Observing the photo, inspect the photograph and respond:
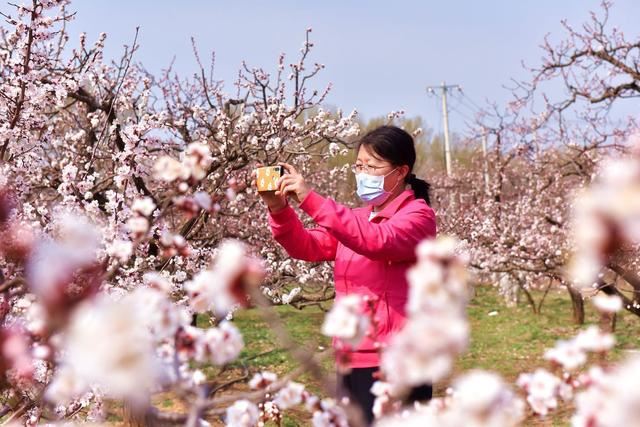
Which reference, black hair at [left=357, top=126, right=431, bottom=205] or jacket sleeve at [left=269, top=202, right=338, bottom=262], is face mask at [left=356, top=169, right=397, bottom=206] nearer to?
black hair at [left=357, top=126, right=431, bottom=205]

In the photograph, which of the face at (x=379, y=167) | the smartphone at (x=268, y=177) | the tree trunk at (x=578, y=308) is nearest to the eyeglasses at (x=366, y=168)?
the face at (x=379, y=167)

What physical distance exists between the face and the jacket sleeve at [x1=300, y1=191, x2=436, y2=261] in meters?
0.35

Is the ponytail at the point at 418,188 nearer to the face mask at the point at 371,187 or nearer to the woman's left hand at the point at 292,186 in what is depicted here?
the face mask at the point at 371,187

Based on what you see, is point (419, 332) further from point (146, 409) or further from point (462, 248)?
point (462, 248)

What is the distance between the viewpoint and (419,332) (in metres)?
0.88

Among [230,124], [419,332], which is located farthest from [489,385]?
[230,124]

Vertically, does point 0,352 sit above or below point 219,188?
below

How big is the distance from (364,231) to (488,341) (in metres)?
9.57

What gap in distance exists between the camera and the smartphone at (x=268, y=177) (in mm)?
2590

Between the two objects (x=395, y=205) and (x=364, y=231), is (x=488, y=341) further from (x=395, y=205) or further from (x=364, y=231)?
(x=364, y=231)

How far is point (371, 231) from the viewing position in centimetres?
253

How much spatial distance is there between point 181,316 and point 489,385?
652 mm

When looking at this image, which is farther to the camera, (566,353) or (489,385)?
(566,353)

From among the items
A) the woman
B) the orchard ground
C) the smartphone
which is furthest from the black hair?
the orchard ground
